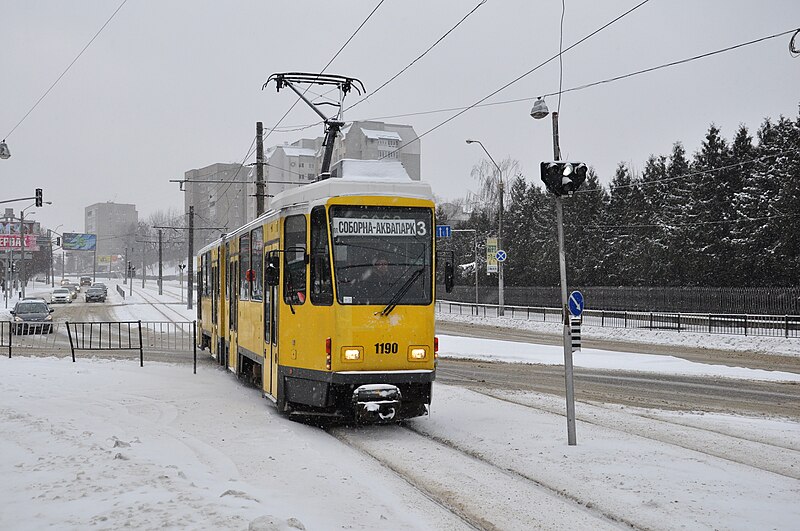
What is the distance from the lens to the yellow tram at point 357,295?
10.9 meters

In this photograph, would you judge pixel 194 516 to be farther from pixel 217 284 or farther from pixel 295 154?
pixel 295 154

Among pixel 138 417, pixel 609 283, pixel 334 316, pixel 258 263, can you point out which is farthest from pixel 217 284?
pixel 609 283

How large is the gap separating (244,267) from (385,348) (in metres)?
5.47

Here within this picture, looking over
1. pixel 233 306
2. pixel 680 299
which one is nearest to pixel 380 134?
pixel 680 299

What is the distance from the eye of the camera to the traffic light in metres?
10.3

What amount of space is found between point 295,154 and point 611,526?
86.0 meters

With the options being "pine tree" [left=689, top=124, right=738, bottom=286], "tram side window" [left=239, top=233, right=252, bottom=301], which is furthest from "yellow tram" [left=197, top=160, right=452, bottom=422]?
"pine tree" [left=689, top=124, right=738, bottom=286]

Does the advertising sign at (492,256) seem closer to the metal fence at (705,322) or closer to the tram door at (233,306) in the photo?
the metal fence at (705,322)

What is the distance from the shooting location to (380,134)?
9256 cm

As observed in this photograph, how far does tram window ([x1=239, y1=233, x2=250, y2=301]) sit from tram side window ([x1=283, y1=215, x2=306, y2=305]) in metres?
3.23

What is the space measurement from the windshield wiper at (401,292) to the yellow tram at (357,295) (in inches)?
0.5

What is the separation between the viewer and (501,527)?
6.67m

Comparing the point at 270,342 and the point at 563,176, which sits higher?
the point at 563,176

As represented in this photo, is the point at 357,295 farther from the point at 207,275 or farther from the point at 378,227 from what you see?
the point at 207,275
